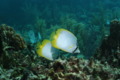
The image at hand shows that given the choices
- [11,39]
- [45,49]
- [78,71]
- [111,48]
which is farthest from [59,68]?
[11,39]

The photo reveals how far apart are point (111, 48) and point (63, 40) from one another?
223 cm

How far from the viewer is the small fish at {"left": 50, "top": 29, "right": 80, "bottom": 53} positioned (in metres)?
2.53

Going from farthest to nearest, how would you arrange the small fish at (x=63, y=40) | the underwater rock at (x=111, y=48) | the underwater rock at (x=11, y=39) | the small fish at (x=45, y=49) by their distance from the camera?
the underwater rock at (x=11, y=39) → the underwater rock at (x=111, y=48) → the small fish at (x=45, y=49) → the small fish at (x=63, y=40)

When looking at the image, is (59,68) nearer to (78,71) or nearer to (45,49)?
(78,71)

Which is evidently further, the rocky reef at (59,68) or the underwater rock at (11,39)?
the underwater rock at (11,39)

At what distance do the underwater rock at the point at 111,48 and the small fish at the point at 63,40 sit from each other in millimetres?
1882

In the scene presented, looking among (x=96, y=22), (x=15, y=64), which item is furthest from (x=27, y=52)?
(x=96, y=22)

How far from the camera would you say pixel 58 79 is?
2.62 metres

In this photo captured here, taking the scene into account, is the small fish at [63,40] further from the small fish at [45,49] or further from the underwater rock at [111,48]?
the underwater rock at [111,48]

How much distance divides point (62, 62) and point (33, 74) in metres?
0.45

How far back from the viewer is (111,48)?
175 inches

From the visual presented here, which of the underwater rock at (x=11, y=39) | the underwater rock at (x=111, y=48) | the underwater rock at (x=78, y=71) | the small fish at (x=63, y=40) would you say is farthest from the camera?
the underwater rock at (x=11, y=39)

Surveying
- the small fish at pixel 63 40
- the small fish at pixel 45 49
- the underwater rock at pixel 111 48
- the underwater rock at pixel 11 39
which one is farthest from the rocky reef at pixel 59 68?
the underwater rock at pixel 11 39

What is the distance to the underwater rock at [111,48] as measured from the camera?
4250mm
